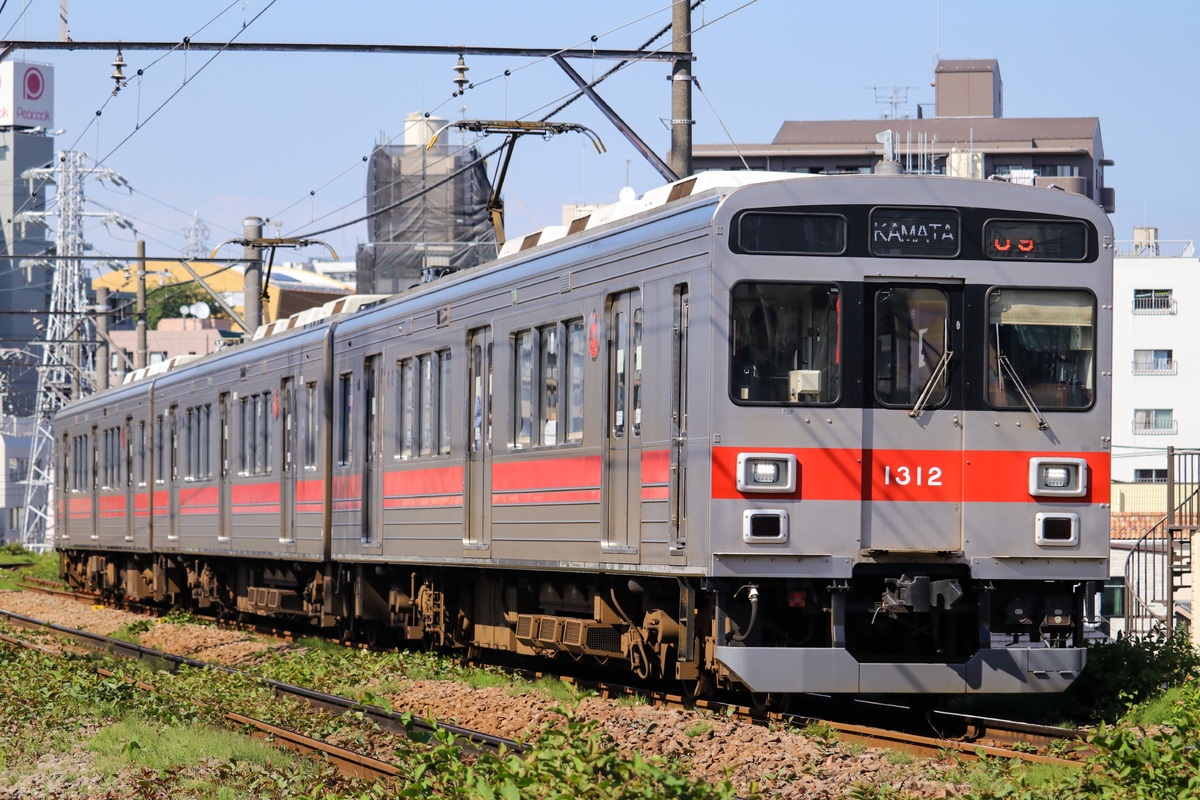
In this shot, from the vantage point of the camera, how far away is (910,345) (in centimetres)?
1054

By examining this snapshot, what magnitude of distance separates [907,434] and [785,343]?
92cm

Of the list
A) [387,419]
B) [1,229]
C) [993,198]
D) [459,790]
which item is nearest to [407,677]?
[387,419]

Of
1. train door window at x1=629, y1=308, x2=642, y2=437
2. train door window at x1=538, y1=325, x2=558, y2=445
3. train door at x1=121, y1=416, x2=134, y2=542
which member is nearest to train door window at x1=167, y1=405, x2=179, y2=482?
train door at x1=121, y1=416, x2=134, y2=542

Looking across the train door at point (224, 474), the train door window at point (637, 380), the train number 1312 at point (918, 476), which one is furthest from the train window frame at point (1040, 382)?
the train door at point (224, 474)

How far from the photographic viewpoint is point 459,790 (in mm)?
6742

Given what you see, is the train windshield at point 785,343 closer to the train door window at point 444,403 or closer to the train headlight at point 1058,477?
the train headlight at point 1058,477

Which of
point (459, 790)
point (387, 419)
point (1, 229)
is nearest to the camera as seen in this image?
point (459, 790)

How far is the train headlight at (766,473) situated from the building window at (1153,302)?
4153cm

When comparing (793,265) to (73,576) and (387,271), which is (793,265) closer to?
(73,576)

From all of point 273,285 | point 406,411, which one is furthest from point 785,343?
point 273,285

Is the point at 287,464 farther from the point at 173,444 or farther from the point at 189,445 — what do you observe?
the point at 173,444

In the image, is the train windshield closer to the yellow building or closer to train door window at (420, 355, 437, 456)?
train door window at (420, 355, 437, 456)

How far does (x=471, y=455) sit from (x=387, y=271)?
1680 inches

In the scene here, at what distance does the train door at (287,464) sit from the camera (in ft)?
63.2
